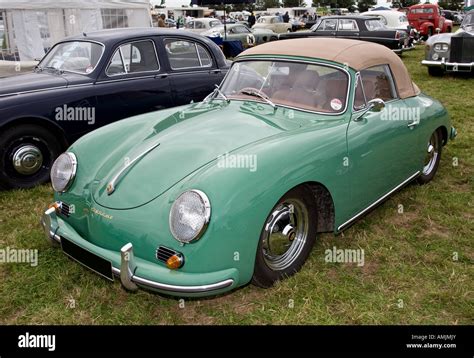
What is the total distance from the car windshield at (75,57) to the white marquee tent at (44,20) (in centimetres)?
650

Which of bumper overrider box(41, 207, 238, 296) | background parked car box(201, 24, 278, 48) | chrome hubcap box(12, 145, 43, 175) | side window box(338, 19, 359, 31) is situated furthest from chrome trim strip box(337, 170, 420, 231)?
background parked car box(201, 24, 278, 48)

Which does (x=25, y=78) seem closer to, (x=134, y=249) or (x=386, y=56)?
(x=134, y=249)

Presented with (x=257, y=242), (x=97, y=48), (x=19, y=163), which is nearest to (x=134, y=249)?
(x=257, y=242)

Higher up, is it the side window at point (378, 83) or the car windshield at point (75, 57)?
the car windshield at point (75, 57)

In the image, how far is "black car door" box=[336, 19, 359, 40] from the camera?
52.2 feet

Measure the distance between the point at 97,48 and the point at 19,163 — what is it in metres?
1.73

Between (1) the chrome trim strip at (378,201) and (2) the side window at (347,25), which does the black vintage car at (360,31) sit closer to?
(2) the side window at (347,25)

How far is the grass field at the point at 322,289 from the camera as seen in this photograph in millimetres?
2932

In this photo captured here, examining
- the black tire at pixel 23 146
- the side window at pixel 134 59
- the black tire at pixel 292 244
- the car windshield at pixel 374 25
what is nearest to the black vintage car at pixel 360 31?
the car windshield at pixel 374 25

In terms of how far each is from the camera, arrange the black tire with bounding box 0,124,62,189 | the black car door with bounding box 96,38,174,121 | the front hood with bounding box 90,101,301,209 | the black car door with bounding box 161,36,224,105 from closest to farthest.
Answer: the front hood with bounding box 90,101,301,209 < the black tire with bounding box 0,124,62,189 < the black car door with bounding box 96,38,174,121 < the black car door with bounding box 161,36,224,105

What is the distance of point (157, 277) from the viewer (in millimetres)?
2557

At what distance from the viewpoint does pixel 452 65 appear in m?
11.3

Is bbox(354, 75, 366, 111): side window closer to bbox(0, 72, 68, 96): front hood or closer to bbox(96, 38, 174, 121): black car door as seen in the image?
bbox(96, 38, 174, 121): black car door

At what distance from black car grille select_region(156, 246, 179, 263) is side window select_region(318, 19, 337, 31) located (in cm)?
1518
